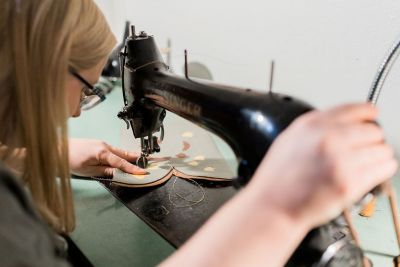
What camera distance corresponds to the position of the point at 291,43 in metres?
1.08

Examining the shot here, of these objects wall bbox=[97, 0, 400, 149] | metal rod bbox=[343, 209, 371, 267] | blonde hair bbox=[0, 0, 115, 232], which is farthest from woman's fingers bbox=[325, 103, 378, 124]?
wall bbox=[97, 0, 400, 149]

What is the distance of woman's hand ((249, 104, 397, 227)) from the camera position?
0.37 m

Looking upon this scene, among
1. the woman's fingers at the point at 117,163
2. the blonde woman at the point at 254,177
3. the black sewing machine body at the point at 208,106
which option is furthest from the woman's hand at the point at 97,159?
Result: the blonde woman at the point at 254,177

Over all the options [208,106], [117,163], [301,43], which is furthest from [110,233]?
[301,43]

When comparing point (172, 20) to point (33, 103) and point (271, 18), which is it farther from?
point (33, 103)

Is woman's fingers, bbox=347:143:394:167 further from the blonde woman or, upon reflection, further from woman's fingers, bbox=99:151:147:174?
woman's fingers, bbox=99:151:147:174

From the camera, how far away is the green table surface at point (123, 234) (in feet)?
2.31

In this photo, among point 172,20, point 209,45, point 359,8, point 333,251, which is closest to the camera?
point 333,251

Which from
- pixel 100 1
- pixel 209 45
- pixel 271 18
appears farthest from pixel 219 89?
pixel 100 1

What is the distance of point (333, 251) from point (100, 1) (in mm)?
1705

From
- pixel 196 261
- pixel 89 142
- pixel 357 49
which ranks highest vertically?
pixel 357 49

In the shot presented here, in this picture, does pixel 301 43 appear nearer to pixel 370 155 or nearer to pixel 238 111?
pixel 238 111

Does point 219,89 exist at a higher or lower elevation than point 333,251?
higher

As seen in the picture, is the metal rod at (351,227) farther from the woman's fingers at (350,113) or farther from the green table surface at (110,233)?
the green table surface at (110,233)
